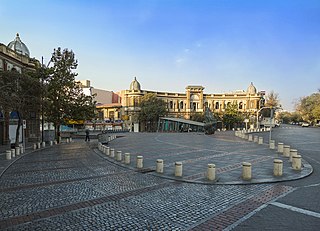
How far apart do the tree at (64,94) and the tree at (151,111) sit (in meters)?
30.4

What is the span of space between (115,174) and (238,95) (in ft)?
255

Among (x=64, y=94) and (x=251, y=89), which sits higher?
(x=251, y=89)

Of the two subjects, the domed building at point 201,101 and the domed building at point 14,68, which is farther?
the domed building at point 201,101

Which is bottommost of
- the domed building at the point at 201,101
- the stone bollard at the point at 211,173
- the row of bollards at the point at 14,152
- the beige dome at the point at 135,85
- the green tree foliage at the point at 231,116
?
the row of bollards at the point at 14,152

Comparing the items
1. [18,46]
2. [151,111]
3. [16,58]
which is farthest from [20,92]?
[151,111]

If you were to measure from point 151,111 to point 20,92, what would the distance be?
39.7 meters

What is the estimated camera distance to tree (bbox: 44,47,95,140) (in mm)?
26609

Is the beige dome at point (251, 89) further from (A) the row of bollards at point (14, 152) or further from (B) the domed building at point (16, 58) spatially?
(A) the row of bollards at point (14, 152)

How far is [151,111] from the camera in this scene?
5841 centimetres

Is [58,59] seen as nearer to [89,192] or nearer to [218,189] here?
[89,192]

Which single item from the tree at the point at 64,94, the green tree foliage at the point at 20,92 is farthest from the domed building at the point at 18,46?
the green tree foliage at the point at 20,92

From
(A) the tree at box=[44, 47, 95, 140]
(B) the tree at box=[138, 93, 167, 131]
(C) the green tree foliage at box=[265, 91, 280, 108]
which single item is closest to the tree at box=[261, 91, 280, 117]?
(C) the green tree foliage at box=[265, 91, 280, 108]

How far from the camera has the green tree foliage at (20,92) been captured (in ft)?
59.5

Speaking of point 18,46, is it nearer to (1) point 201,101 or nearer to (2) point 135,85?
(2) point 135,85
